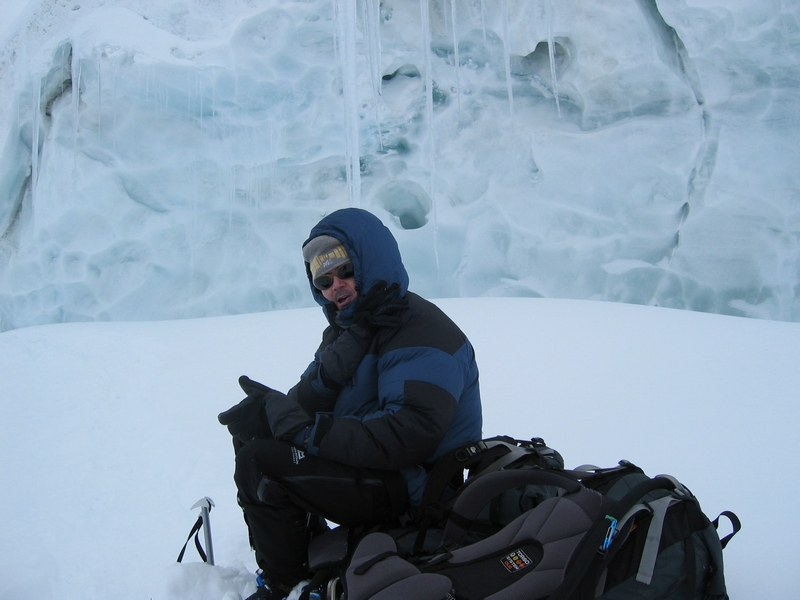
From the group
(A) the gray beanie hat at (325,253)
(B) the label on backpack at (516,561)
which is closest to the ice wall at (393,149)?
(A) the gray beanie hat at (325,253)

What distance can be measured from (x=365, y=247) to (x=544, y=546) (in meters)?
0.74

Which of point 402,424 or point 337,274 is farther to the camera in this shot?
point 337,274

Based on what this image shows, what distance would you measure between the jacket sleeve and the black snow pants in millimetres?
46

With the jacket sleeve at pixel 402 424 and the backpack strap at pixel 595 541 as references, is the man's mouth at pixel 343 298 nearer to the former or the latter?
the jacket sleeve at pixel 402 424

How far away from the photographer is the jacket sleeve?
1.25 meters

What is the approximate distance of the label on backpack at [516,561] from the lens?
1.04 m

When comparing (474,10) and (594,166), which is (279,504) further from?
(474,10)


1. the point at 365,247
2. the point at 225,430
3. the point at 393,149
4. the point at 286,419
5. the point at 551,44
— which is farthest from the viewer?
the point at 393,149

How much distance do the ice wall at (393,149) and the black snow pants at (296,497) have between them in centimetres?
405

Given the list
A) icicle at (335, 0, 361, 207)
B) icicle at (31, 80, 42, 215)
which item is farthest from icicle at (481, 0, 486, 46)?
icicle at (31, 80, 42, 215)

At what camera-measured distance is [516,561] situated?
41.5 inches

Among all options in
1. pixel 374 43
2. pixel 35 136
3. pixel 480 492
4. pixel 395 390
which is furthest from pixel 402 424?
pixel 35 136

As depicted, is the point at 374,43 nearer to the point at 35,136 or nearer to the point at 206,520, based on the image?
the point at 35,136

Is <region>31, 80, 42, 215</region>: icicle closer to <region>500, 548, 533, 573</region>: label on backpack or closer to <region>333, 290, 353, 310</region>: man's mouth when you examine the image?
<region>333, 290, 353, 310</region>: man's mouth
